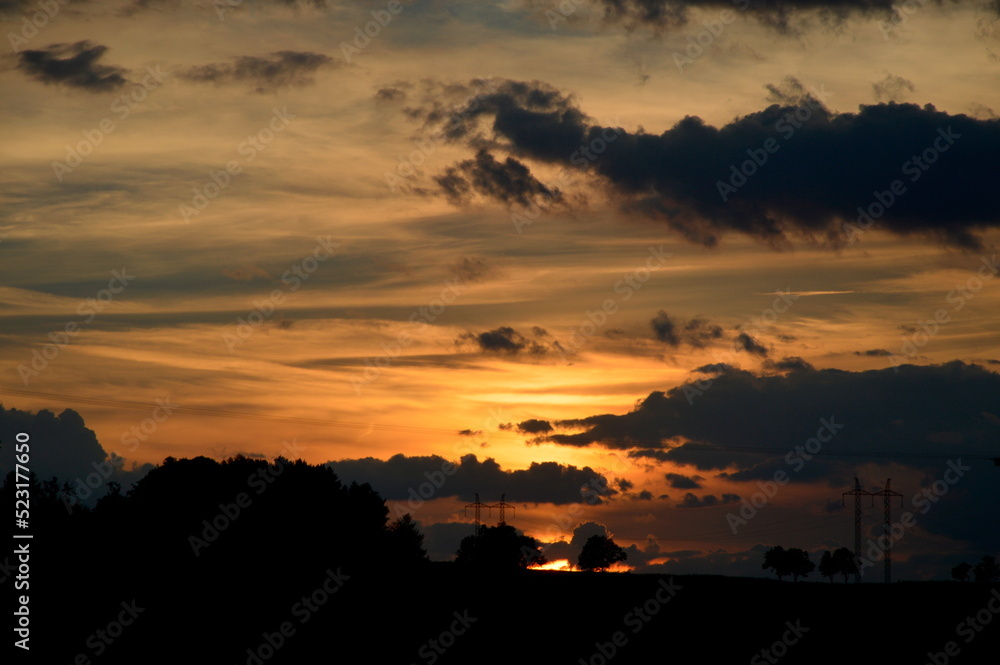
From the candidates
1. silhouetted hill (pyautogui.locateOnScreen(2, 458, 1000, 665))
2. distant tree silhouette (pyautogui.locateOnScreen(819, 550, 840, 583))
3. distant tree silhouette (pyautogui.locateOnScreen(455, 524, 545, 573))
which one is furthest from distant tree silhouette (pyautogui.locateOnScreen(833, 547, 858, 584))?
silhouetted hill (pyautogui.locateOnScreen(2, 458, 1000, 665))

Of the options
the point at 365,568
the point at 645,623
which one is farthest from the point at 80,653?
the point at 645,623

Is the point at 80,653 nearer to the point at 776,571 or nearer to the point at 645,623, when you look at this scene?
the point at 645,623

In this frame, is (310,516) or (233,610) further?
(310,516)

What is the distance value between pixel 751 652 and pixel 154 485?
7696cm

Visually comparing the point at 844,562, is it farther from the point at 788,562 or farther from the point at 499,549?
the point at 499,549

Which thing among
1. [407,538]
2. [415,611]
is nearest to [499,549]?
[407,538]

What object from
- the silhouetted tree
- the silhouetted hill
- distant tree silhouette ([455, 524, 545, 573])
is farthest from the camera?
distant tree silhouette ([455, 524, 545, 573])

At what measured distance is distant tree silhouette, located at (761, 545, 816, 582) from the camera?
17938 centimetres

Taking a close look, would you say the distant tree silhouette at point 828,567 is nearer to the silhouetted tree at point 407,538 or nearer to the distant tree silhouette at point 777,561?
the distant tree silhouette at point 777,561

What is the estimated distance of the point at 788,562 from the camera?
18088cm

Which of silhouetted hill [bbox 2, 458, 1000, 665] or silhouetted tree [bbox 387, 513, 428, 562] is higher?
silhouetted hill [bbox 2, 458, 1000, 665]

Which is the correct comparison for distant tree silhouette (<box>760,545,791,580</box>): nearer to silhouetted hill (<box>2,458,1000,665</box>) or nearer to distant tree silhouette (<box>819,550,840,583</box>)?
distant tree silhouette (<box>819,550,840,583</box>)

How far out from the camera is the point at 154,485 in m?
107

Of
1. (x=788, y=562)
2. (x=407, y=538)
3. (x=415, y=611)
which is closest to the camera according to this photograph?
(x=415, y=611)
